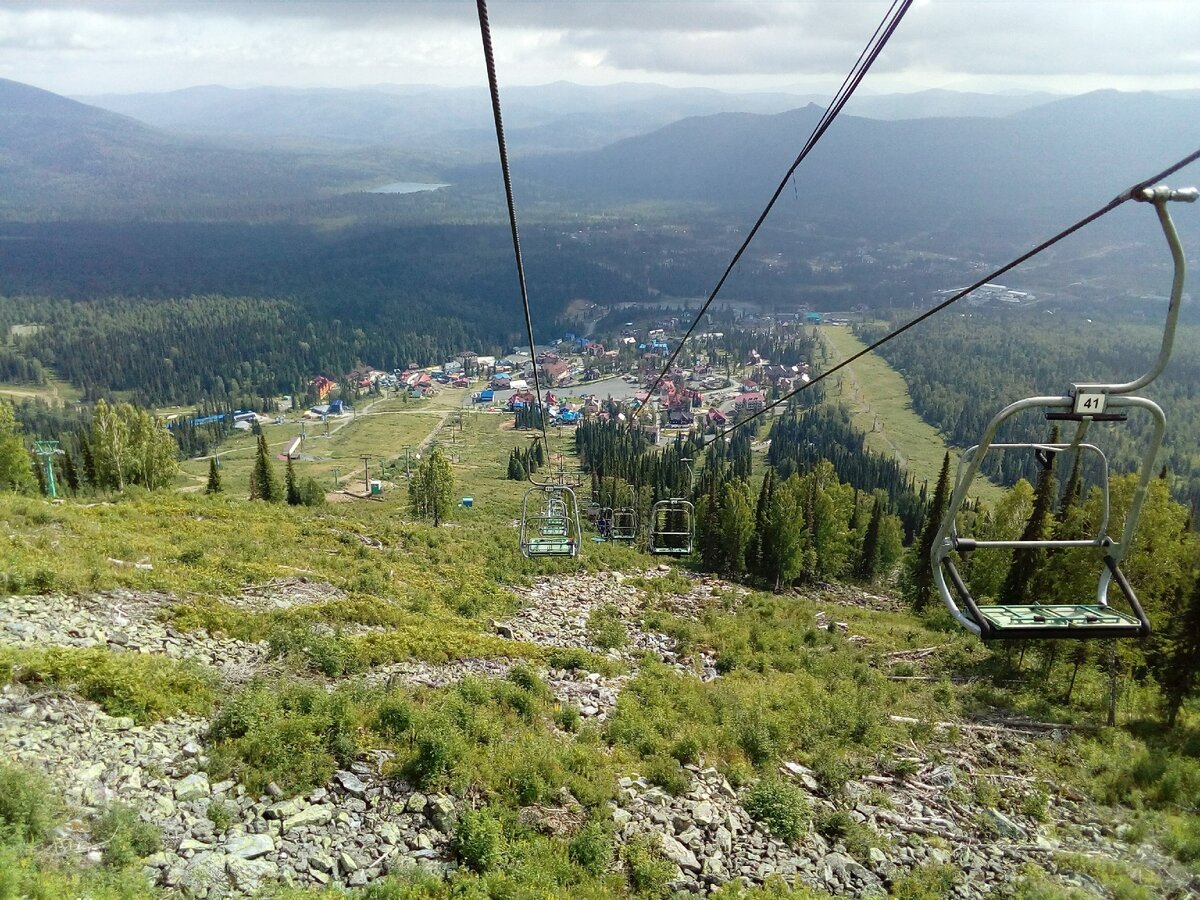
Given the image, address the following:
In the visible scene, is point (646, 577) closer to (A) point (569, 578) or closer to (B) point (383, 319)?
(A) point (569, 578)

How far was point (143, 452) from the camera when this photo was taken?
1393 inches

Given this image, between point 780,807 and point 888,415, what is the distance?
125m

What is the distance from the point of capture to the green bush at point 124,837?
6.55 metres


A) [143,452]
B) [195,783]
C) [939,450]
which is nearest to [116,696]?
[195,783]

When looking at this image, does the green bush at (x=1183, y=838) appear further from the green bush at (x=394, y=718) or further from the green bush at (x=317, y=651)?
the green bush at (x=317, y=651)

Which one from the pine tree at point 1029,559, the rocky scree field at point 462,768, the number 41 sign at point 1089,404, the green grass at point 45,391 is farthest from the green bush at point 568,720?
the green grass at point 45,391

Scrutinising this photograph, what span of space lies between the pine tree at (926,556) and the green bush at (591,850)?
86.0 ft

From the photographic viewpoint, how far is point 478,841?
8.09m

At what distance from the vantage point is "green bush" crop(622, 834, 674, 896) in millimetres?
8336

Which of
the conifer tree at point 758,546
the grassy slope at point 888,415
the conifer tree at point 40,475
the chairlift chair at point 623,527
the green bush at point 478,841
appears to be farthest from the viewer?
the grassy slope at point 888,415

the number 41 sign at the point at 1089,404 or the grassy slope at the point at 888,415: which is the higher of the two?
the number 41 sign at the point at 1089,404

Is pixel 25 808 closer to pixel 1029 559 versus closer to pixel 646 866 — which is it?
pixel 646 866

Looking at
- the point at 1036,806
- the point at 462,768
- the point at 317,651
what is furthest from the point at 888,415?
the point at 462,768

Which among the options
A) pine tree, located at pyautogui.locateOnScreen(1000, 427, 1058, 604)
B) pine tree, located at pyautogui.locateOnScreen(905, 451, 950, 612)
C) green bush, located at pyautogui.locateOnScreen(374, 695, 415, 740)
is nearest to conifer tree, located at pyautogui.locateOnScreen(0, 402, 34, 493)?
green bush, located at pyautogui.locateOnScreen(374, 695, 415, 740)
